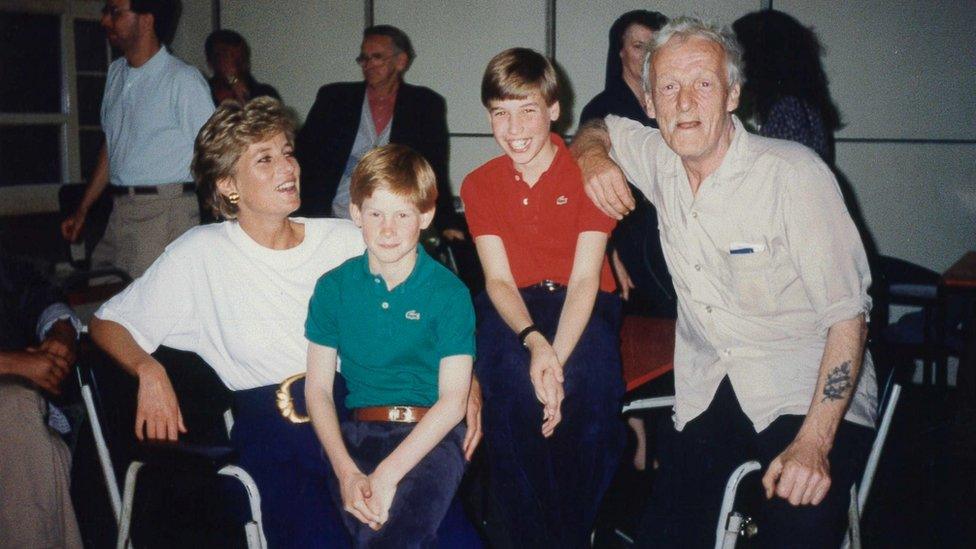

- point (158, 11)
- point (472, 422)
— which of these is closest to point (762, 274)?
point (472, 422)

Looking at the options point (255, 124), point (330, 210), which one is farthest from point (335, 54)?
point (255, 124)

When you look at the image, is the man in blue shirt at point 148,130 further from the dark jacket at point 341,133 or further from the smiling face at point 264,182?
the smiling face at point 264,182

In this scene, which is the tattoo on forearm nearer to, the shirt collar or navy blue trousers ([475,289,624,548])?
navy blue trousers ([475,289,624,548])

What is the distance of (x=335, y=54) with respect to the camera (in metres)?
6.26

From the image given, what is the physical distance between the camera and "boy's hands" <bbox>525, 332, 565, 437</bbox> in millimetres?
1980

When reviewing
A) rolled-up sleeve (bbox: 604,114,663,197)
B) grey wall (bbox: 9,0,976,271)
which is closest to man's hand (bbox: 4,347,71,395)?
rolled-up sleeve (bbox: 604,114,663,197)

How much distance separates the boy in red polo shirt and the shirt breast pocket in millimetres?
342

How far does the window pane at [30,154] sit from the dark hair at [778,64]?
17.4 feet

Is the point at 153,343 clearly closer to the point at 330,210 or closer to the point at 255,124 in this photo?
the point at 255,124

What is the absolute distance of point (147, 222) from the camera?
4012 millimetres

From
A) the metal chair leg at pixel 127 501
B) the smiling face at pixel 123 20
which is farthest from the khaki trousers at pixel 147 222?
the metal chair leg at pixel 127 501

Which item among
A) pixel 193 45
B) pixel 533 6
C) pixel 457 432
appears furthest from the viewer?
pixel 193 45

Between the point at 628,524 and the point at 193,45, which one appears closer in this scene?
the point at 628,524

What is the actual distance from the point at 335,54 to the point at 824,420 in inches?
207
